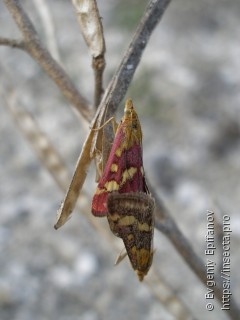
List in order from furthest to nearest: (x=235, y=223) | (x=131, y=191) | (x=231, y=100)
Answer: (x=231, y=100) → (x=235, y=223) → (x=131, y=191)

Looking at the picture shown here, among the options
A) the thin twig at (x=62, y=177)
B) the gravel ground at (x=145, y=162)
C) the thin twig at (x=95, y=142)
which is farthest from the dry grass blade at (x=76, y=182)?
the gravel ground at (x=145, y=162)

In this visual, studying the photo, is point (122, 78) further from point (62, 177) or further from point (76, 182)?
point (62, 177)

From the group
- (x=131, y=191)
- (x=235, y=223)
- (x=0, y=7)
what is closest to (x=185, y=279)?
(x=235, y=223)

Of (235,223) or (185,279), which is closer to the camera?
(185,279)

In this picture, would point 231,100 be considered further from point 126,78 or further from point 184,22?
point 126,78

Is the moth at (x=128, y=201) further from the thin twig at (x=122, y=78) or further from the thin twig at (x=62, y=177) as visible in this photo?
the thin twig at (x=62, y=177)

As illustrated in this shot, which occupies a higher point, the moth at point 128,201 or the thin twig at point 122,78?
the thin twig at point 122,78

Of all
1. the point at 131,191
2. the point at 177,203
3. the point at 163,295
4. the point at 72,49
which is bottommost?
the point at 177,203
